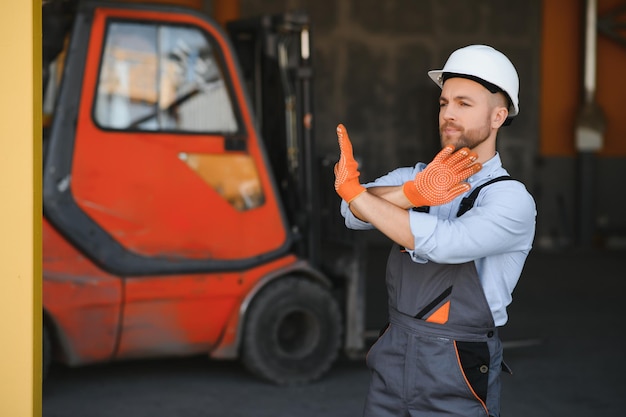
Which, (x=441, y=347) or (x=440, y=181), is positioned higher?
(x=440, y=181)

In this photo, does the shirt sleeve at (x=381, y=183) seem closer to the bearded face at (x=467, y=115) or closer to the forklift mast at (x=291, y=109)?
the bearded face at (x=467, y=115)

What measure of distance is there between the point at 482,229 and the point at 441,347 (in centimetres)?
35

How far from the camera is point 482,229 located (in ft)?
7.41

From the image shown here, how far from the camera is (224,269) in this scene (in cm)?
522

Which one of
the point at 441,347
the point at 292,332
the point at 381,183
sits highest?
the point at 381,183

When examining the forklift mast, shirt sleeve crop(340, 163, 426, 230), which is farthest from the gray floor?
shirt sleeve crop(340, 163, 426, 230)

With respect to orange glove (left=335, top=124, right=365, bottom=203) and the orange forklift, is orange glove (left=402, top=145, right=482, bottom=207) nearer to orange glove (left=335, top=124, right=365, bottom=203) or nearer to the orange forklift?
orange glove (left=335, top=124, right=365, bottom=203)

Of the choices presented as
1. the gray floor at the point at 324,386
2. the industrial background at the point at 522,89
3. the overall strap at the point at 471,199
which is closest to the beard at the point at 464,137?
the overall strap at the point at 471,199

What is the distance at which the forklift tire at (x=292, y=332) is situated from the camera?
5.34m

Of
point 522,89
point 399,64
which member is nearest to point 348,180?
point 399,64
